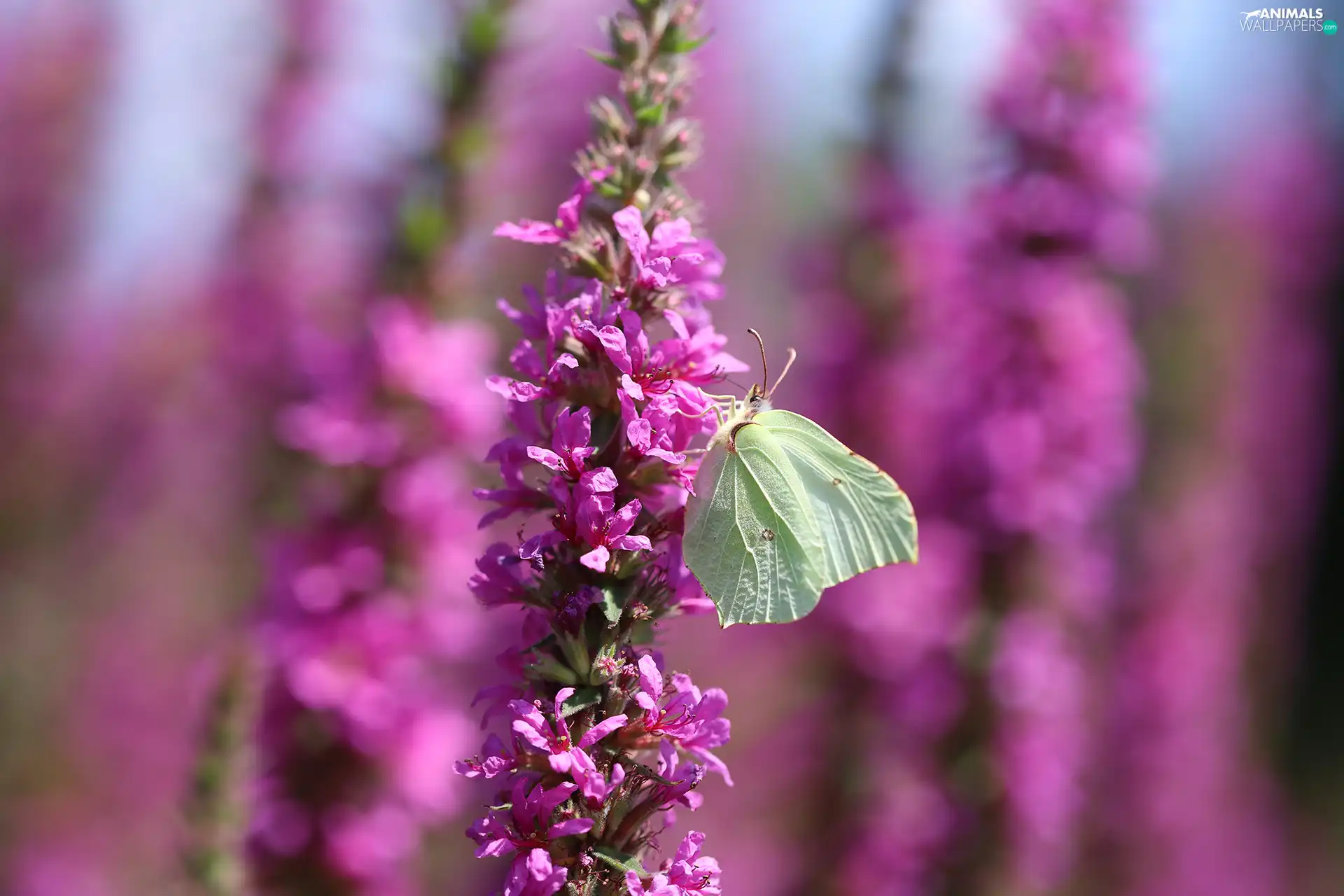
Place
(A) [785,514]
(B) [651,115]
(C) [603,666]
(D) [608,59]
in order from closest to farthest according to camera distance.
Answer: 1. (C) [603,666]
2. (B) [651,115]
3. (D) [608,59]
4. (A) [785,514]

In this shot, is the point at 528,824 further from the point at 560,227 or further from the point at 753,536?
the point at 560,227

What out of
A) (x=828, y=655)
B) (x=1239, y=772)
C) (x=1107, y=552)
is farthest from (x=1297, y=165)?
(x=828, y=655)

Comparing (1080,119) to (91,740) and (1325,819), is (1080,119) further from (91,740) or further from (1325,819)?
(1325,819)

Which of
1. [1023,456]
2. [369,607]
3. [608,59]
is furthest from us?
[1023,456]

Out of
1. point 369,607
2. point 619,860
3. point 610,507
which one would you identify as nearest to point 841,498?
point 610,507

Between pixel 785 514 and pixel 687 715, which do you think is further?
pixel 785 514

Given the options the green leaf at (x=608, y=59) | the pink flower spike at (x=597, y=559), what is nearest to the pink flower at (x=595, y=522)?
the pink flower spike at (x=597, y=559)

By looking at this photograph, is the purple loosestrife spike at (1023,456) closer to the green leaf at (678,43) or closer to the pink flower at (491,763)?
the green leaf at (678,43)
